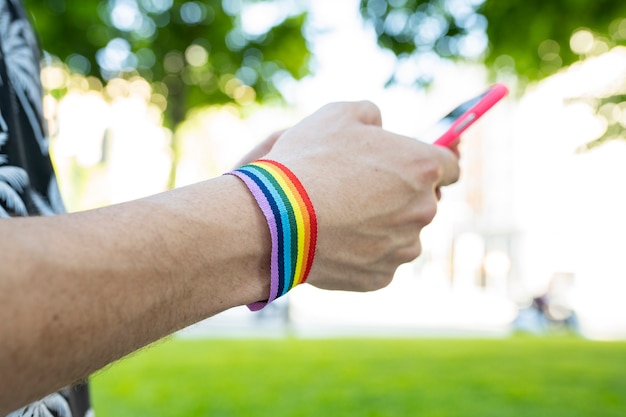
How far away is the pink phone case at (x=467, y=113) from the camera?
1.13 meters

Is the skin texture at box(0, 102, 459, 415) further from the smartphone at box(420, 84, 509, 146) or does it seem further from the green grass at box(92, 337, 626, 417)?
the green grass at box(92, 337, 626, 417)

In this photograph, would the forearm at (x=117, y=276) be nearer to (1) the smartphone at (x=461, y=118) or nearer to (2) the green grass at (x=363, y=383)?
(1) the smartphone at (x=461, y=118)

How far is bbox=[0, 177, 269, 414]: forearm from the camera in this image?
0.55 m

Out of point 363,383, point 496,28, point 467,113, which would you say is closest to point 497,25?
point 496,28

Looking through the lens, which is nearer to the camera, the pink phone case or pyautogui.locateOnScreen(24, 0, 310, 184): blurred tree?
the pink phone case

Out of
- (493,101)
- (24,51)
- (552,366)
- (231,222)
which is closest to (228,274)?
→ (231,222)

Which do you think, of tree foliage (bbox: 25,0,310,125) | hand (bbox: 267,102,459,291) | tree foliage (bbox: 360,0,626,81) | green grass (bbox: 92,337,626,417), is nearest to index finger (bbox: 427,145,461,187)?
hand (bbox: 267,102,459,291)

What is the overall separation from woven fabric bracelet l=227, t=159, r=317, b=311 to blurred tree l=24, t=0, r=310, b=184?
493cm

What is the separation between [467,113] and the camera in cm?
118

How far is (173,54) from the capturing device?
6.99 m

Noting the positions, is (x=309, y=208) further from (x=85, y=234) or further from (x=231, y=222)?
(x=85, y=234)

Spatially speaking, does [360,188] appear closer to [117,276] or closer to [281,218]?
[281,218]

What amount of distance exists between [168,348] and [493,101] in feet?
17.0

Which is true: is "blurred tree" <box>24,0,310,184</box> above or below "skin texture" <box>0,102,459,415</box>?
above
